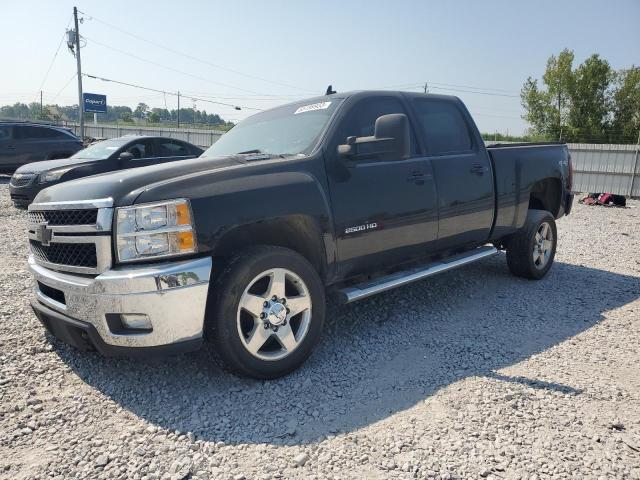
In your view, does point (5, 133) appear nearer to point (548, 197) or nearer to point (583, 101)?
point (548, 197)

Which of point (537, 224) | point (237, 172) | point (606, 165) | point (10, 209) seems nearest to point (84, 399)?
point (237, 172)

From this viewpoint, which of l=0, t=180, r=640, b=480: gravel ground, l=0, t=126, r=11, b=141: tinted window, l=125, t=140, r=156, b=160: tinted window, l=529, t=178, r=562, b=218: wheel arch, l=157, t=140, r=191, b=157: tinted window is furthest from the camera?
l=0, t=126, r=11, b=141: tinted window

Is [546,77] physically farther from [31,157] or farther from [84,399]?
[84,399]

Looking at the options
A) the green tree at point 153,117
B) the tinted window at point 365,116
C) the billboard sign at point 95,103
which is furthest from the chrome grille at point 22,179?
the green tree at point 153,117

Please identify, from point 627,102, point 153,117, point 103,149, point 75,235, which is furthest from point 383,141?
point 153,117

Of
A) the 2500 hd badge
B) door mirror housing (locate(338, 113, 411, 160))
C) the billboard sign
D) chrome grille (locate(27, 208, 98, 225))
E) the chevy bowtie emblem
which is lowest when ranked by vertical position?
the chevy bowtie emblem

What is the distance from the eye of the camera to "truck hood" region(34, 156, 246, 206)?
2709 mm

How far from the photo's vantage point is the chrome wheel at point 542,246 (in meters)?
5.40

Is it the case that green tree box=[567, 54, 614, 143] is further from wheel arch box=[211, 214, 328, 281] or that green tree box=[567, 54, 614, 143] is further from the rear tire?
wheel arch box=[211, 214, 328, 281]

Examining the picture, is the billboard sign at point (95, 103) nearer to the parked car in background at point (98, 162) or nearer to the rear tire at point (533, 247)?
the parked car in background at point (98, 162)

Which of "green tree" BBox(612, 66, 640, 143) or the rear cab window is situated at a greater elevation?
"green tree" BBox(612, 66, 640, 143)

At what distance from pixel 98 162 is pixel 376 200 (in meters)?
7.28

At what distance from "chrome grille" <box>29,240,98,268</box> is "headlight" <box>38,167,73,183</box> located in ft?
21.6

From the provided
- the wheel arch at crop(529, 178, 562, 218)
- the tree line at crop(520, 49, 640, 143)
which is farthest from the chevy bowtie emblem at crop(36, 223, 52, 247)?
the tree line at crop(520, 49, 640, 143)
